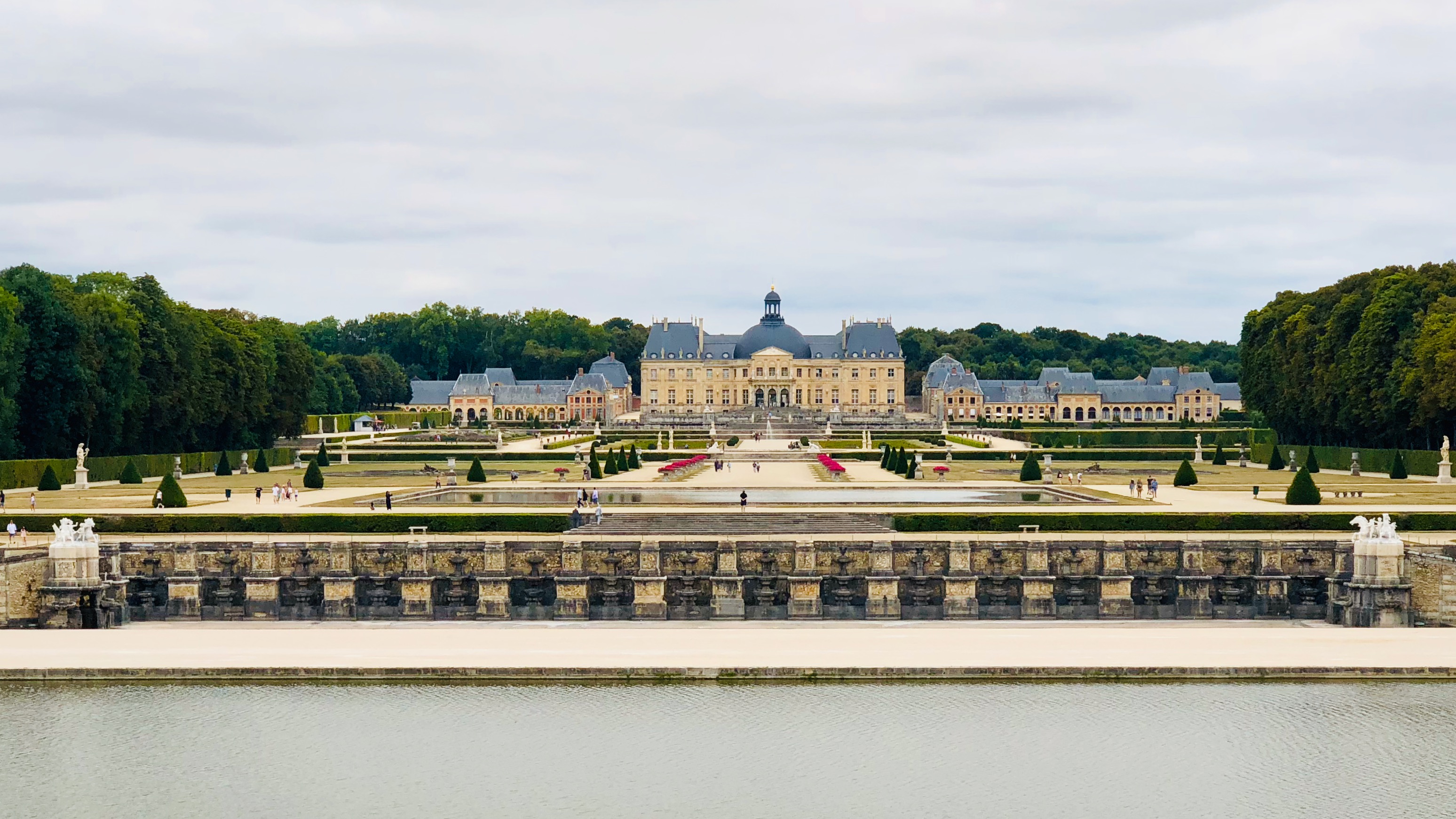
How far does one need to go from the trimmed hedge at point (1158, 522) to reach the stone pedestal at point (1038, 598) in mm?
3721

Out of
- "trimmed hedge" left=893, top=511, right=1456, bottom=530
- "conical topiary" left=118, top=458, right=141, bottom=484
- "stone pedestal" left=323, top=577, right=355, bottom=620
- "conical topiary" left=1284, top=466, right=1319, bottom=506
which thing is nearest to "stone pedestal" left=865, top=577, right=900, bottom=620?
"trimmed hedge" left=893, top=511, right=1456, bottom=530

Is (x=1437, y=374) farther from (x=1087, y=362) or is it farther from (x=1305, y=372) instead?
(x=1087, y=362)

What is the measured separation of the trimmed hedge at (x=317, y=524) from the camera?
2962 cm

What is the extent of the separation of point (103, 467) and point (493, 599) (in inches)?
1078

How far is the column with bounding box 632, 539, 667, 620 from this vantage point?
2525cm

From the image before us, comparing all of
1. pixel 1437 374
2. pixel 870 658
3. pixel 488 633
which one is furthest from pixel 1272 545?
pixel 1437 374

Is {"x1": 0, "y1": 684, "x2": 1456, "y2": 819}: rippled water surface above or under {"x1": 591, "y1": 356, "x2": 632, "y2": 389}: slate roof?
under

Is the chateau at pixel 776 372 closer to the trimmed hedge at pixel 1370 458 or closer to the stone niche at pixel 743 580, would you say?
the trimmed hedge at pixel 1370 458

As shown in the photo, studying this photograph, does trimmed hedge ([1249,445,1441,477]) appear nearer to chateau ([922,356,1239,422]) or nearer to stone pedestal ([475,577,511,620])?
stone pedestal ([475,577,511,620])

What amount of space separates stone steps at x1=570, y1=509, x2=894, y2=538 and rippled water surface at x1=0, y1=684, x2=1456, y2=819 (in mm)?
8250

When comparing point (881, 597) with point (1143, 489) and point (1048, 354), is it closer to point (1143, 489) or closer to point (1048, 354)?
point (1143, 489)

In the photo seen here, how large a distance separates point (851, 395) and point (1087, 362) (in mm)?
24802

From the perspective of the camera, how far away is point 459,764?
17328 millimetres

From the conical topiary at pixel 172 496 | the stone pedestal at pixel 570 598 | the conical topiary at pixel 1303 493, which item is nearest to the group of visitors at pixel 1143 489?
the conical topiary at pixel 1303 493
